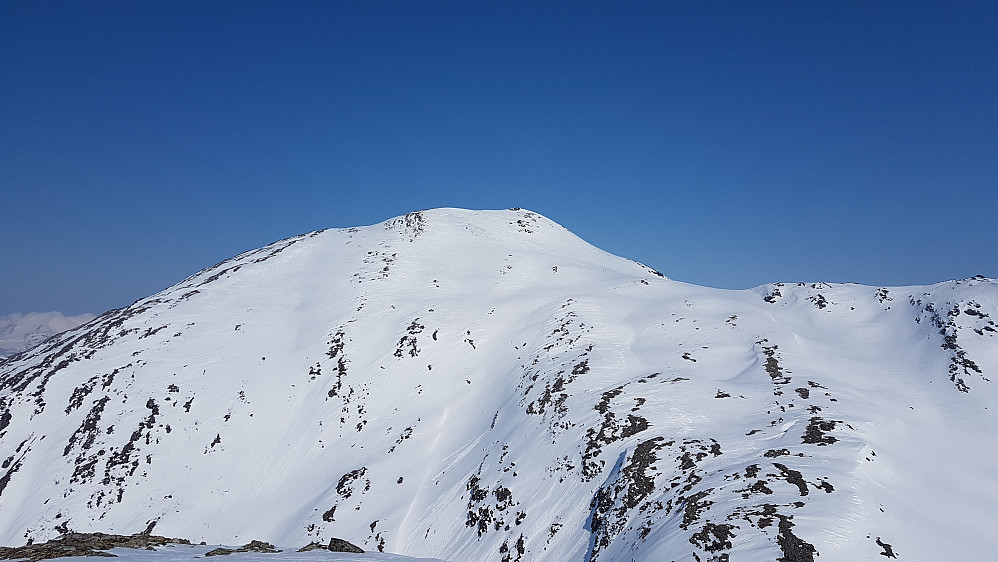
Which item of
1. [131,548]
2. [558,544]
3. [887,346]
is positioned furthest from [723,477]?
[887,346]

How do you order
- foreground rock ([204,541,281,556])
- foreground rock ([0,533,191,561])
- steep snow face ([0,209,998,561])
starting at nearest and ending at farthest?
foreground rock ([0,533,191,561]) → foreground rock ([204,541,281,556]) → steep snow face ([0,209,998,561])

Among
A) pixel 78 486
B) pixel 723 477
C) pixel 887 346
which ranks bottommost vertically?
pixel 78 486

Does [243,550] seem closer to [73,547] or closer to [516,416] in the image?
[73,547]

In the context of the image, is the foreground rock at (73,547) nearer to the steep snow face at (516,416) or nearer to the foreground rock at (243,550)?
the foreground rock at (243,550)

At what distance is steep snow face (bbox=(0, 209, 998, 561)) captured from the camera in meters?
17.5

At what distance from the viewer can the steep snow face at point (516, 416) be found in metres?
17.5

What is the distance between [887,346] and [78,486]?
6593 cm

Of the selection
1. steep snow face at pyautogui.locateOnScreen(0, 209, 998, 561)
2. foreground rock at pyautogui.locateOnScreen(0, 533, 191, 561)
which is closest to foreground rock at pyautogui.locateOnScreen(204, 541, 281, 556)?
foreground rock at pyautogui.locateOnScreen(0, 533, 191, 561)

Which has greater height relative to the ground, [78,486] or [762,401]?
[762,401]

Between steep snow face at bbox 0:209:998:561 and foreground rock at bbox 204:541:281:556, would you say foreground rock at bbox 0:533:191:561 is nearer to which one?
foreground rock at bbox 204:541:281:556

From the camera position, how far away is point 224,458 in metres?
39.5

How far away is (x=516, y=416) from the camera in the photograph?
3359 centimetres

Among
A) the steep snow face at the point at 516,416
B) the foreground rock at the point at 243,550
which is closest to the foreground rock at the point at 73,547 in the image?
the foreground rock at the point at 243,550

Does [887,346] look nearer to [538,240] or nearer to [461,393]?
[461,393]
